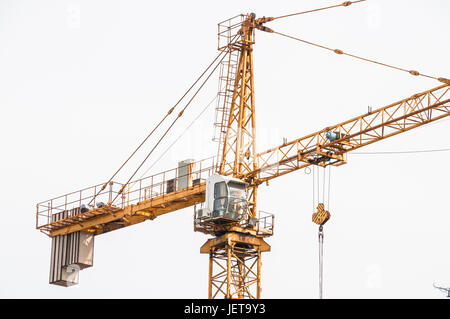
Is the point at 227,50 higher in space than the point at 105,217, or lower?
higher

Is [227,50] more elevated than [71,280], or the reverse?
[227,50]

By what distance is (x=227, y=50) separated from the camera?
102m

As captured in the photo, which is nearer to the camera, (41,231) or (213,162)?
(213,162)

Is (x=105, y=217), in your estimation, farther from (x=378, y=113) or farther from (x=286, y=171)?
(x=378, y=113)

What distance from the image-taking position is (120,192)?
10419 cm

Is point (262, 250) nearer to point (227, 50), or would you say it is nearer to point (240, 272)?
point (240, 272)

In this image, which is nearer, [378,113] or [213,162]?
[378,113]

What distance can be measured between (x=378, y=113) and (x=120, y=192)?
22.6m
